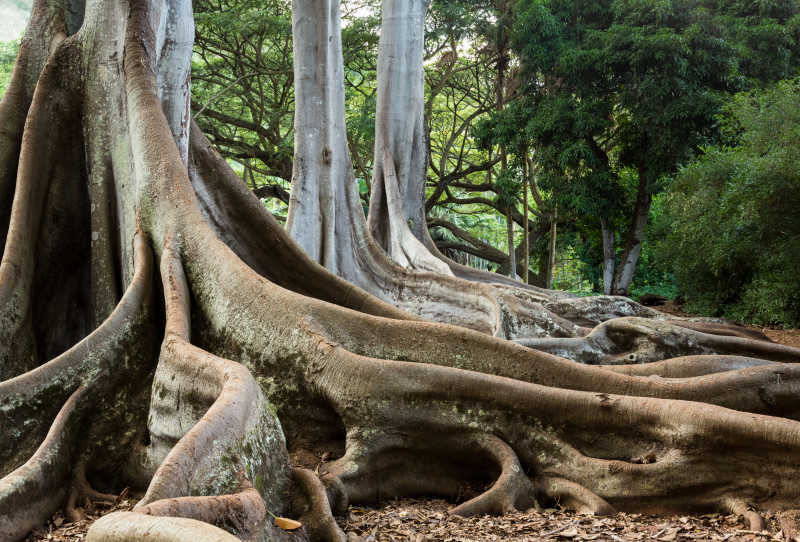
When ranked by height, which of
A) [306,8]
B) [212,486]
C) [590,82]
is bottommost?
[212,486]

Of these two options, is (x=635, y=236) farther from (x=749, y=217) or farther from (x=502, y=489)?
(x=502, y=489)

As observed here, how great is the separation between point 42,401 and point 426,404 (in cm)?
202

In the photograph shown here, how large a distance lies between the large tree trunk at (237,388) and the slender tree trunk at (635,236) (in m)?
12.4

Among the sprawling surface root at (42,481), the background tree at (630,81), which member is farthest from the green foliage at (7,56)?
the sprawling surface root at (42,481)

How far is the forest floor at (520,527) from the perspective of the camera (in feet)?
8.71

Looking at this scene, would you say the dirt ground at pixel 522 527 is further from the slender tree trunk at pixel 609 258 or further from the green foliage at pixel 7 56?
the green foliage at pixel 7 56

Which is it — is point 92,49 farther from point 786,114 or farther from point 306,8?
point 786,114

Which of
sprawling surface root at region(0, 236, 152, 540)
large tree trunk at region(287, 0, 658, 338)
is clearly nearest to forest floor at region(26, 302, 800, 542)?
sprawling surface root at region(0, 236, 152, 540)

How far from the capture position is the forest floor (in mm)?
2654

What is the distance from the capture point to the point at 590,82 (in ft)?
52.1

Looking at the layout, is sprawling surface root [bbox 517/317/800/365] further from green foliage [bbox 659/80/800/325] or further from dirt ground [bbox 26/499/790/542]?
green foliage [bbox 659/80/800/325]

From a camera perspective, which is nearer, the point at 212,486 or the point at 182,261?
the point at 212,486

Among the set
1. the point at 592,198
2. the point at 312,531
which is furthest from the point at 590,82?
the point at 312,531

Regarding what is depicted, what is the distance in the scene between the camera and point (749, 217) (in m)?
10.5
